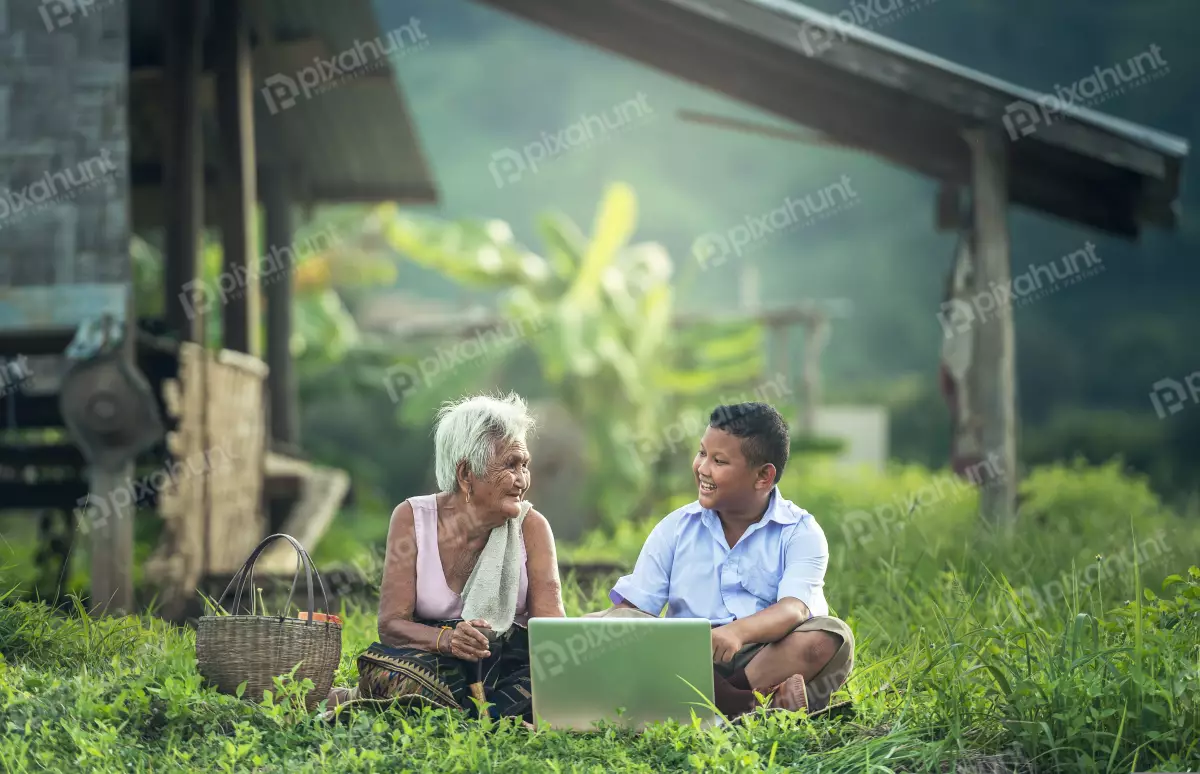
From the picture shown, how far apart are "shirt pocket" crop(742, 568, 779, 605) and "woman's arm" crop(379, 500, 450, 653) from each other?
1.10m

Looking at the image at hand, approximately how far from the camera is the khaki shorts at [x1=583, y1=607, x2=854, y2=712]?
14.5 feet

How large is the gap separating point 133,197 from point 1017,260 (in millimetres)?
26024

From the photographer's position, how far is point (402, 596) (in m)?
4.55

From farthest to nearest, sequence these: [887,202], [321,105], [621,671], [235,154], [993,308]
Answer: [887,202] → [321,105] → [235,154] → [993,308] → [621,671]

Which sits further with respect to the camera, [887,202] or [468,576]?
[887,202]

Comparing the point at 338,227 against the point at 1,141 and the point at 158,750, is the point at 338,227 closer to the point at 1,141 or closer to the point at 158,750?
the point at 1,141

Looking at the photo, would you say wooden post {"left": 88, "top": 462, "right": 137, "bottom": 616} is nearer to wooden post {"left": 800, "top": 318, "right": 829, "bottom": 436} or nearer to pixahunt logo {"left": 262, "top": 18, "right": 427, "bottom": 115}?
pixahunt logo {"left": 262, "top": 18, "right": 427, "bottom": 115}

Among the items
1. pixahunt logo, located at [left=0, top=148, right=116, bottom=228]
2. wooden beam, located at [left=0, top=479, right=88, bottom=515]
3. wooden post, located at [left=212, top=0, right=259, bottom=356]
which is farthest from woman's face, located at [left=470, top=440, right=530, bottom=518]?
wooden beam, located at [left=0, top=479, right=88, bottom=515]

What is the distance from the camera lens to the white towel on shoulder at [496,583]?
450cm

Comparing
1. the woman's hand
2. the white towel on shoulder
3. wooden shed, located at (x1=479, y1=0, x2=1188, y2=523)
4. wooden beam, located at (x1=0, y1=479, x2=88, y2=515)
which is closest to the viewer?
the woman's hand

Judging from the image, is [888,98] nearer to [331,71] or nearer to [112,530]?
[331,71]

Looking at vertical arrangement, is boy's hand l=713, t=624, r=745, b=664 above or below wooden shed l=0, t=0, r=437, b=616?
below

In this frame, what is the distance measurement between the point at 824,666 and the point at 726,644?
39cm

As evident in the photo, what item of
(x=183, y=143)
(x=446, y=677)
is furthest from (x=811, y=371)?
(x=446, y=677)
